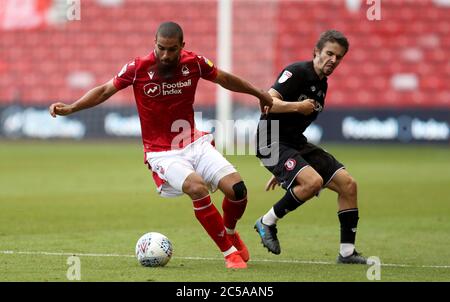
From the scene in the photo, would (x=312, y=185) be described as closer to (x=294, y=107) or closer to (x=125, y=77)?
(x=294, y=107)

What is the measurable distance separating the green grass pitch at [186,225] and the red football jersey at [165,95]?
1082mm

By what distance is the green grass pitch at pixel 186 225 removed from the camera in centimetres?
782

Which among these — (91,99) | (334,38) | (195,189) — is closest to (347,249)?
(195,189)

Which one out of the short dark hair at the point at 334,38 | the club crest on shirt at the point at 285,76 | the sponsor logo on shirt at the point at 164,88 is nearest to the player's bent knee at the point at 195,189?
the sponsor logo on shirt at the point at 164,88

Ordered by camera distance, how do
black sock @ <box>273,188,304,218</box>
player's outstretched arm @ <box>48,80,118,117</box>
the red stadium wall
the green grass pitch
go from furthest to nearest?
the red stadium wall < black sock @ <box>273,188,304,218</box> < player's outstretched arm @ <box>48,80,118,117</box> < the green grass pitch

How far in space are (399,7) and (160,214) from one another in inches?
694

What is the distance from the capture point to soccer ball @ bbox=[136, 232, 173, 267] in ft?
26.0

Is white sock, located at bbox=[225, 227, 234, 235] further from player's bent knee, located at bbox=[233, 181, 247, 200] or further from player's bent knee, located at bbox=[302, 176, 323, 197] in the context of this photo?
player's bent knee, located at bbox=[302, 176, 323, 197]

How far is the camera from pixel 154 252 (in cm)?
793

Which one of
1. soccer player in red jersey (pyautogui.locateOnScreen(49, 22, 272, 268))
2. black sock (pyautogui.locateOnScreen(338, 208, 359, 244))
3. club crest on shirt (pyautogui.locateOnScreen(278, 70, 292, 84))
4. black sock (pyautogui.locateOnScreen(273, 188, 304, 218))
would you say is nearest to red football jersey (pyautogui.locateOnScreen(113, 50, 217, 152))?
soccer player in red jersey (pyautogui.locateOnScreen(49, 22, 272, 268))

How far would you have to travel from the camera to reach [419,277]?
24.8 ft

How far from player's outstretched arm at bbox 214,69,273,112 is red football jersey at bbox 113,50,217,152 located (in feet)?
0.22
